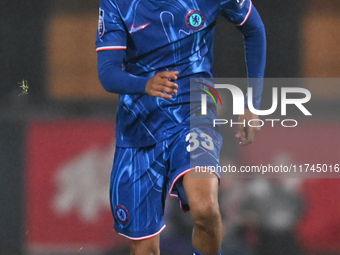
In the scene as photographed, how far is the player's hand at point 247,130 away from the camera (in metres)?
2.11

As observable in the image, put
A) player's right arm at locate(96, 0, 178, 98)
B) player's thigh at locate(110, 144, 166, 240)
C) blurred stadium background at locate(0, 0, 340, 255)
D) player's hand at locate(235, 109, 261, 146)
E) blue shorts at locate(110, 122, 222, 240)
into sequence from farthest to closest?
blurred stadium background at locate(0, 0, 340, 255) < player's hand at locate(235, 109, 261, 146) < player's thigh at locate(110, 144, 166, 240) < blue shorts at locate(110, 122, 222, 240) < player's right arm at locate(96, 0, 178, 98)

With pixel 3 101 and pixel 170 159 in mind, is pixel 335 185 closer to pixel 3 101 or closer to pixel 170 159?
pixel 170 159

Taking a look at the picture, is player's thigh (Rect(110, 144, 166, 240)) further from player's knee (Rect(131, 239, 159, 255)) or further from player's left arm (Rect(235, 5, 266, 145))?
player's left arm (Rect(235, 5, 266, 145))

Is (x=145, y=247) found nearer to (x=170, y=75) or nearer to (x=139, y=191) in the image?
(x=139, y=191)

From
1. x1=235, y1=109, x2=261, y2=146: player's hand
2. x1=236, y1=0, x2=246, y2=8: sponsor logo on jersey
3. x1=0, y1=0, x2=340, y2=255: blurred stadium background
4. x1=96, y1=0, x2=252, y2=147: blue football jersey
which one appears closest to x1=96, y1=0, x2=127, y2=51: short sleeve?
x1=96, y1=0, x2=252, y2=147: blue football jersey

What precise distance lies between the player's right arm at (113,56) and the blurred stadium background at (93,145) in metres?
1.06

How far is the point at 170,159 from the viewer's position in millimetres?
1928

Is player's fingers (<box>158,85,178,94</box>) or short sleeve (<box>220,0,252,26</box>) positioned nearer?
player's fingers (<box>158,85,178,94</box>)

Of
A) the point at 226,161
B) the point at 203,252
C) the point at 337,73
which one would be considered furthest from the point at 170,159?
the point at 337,73

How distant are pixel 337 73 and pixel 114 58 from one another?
62.9 inches

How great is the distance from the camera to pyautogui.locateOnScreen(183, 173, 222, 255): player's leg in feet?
5.71

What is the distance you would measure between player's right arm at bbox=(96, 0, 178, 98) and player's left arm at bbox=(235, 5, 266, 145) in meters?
0.44

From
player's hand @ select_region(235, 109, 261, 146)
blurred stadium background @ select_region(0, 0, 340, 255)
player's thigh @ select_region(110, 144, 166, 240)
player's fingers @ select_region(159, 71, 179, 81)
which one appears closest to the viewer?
player's fingers @ select_region(159, 71, 179, 81)

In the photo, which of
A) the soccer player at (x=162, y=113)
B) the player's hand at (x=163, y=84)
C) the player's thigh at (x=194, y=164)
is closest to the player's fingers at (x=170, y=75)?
the player's hand at (x=163, y=84)
